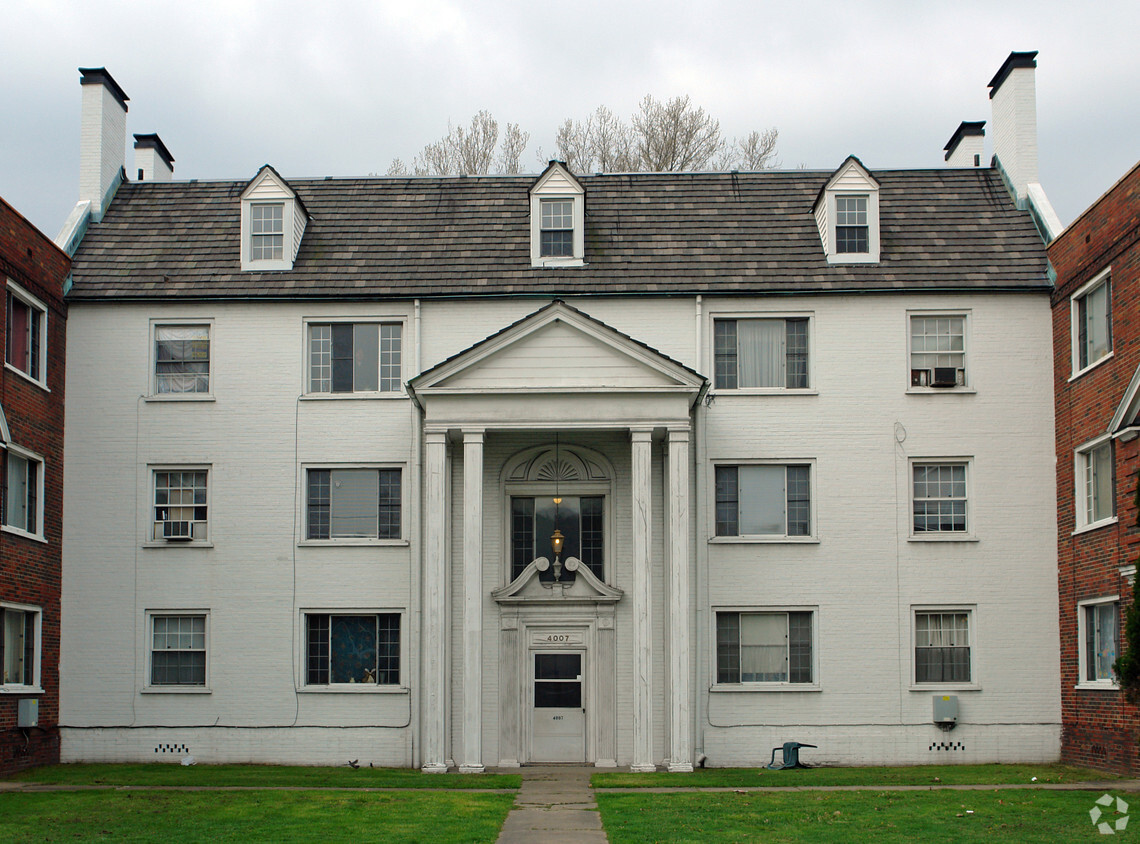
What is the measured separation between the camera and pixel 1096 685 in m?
23.8

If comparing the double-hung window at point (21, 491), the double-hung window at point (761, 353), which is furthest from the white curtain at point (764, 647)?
the double-hung window at point (21, 491)

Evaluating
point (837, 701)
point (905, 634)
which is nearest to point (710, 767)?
point (837, 701)

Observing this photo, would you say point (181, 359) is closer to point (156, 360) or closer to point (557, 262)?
point (156, 360)

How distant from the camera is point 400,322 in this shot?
27.0 m

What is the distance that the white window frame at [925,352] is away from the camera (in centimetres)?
2641

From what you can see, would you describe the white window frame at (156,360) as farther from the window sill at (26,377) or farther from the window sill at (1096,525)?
the window sill at (1096,525)

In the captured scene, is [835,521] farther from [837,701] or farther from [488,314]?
[488,314]

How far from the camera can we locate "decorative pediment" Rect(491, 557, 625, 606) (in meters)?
25.9

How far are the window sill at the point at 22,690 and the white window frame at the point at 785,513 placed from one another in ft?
43.2

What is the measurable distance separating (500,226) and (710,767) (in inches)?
472

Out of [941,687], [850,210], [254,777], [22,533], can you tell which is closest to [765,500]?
[941,687]

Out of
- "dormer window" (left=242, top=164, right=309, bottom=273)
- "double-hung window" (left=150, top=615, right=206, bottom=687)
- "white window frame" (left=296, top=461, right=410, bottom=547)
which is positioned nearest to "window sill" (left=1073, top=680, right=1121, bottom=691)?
"white window frame" (left=296, top=461, right=410, bottom=547)

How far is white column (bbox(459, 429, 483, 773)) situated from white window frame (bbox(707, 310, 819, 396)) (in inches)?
207

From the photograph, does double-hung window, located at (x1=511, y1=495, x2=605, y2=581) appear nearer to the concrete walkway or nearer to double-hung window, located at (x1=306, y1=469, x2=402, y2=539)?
double-hung window, located at (x1=306, y1=469, x2=402, y2=539)
